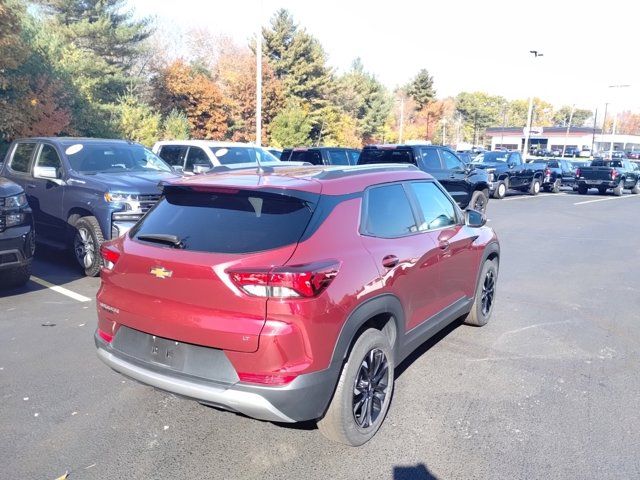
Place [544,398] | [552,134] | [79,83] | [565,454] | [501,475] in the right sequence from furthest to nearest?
[552,134], [79,83], [544,398], [565,454], [501,475]

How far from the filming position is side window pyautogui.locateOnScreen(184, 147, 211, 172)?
1226cm

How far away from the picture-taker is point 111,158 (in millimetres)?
8320

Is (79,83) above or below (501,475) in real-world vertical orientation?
above

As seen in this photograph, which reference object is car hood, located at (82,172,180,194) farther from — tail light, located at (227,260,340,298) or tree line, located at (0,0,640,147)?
tree line, located at (0,0,640,147)

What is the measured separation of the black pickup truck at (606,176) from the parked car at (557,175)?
109cm

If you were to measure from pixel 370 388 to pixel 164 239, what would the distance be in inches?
63.1

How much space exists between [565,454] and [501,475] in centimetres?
52

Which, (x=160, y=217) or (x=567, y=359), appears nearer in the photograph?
(x=160, y=217)

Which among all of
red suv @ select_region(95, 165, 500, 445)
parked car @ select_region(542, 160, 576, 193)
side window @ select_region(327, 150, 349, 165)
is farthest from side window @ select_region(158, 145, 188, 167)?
parked car @ select_region(542, 160, 576, 193)

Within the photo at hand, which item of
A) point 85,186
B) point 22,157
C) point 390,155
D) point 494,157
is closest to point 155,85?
point 494,157

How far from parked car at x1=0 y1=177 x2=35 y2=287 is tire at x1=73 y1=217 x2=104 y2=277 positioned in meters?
0.86

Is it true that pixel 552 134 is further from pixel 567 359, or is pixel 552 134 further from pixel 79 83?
pixel 567 359

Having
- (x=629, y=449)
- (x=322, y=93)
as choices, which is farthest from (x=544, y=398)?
(x=322, y=93)

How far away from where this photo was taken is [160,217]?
141 inches
